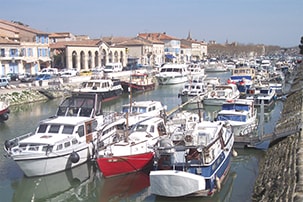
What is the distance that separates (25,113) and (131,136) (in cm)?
1989

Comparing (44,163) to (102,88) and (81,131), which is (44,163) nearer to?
(81,131)

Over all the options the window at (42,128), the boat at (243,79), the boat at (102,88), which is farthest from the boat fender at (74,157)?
the boat at (243,79)

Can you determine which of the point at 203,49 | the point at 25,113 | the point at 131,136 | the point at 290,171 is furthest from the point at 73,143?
the point at 203,49

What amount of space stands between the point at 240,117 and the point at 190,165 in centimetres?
1012

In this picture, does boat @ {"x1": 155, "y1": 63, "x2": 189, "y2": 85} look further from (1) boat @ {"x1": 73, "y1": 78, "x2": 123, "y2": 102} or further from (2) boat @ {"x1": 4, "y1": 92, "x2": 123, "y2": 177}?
(2) boat @ {"x1": 4, "y1": 92, "x2": 123, "y2": 177}

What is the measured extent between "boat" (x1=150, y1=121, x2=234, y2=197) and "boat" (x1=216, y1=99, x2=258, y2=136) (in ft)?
20.3

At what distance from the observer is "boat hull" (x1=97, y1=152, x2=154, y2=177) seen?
17156 mm

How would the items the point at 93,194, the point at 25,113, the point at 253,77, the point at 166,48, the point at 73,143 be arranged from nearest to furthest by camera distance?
the point at 93,194
the point at 73,143
the point at 25,113
the point at 253,77
the point at 166,48

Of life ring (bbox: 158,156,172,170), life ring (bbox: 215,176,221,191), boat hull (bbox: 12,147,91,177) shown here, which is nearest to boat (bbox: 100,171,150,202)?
life ring (bbox: 158,156,172,170)

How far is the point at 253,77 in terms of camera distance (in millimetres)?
50125

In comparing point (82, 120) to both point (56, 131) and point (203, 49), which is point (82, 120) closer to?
point (56, 131)

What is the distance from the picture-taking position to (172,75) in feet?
197

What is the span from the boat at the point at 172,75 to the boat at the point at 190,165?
1681 inches

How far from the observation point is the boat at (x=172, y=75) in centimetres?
6000
